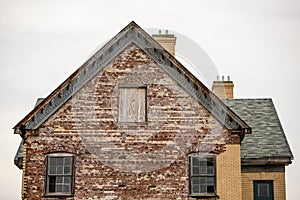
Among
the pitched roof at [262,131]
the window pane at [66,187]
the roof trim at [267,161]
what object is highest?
the pitched roof at [262,131]

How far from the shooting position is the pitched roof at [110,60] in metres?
21.5

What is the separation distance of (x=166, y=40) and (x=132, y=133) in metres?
9.26

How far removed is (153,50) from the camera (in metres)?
22.3

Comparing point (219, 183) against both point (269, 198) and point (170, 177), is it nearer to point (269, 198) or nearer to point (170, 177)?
point (170, 177)

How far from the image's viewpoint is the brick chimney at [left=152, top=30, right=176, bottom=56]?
2947cm

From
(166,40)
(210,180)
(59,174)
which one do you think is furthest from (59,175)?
(166,40)

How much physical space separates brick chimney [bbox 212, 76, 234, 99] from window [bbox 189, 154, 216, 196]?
9.78 metres

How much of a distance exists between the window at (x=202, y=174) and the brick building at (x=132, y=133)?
0.04 meters

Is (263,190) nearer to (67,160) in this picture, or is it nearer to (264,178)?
(264,178)

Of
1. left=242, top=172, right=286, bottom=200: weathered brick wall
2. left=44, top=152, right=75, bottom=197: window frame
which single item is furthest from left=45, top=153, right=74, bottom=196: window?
left=242, top=172, right=286, bottom=200: weathered brick wall

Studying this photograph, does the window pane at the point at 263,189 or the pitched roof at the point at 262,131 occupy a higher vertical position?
the pitched roof at the point at 262,131

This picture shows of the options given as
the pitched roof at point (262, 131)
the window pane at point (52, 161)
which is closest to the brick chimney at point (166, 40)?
the pitched roof at point (262, 131)

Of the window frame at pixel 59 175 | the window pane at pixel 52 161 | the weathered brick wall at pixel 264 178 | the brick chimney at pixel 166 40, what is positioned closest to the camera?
the window frame at pixel 59 175

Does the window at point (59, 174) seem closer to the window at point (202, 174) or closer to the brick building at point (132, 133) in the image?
the brick building at point (132, 133)
